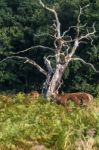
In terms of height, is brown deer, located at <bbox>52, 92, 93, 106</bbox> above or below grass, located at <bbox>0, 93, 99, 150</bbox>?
below

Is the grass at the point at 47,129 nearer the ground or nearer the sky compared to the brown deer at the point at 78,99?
nearer the sky

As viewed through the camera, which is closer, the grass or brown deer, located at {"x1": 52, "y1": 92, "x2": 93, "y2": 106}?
the grass

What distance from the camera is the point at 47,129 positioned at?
28.4 feet

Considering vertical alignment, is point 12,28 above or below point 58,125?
below

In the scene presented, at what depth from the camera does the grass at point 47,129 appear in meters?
7.81

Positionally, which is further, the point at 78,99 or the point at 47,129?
the point at 78,99

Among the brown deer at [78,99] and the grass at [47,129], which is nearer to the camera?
the grass at [47,129]

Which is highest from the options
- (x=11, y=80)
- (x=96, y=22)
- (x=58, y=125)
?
(x=58, y=125)

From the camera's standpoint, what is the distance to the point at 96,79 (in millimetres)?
28328

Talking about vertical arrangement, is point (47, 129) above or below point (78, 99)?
above

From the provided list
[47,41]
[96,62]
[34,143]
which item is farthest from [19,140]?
[47,41]

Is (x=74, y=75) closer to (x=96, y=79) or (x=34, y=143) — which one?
(x=96, y=79)

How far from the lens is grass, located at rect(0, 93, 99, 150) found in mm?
7809

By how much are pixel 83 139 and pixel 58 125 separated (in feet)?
2.87
